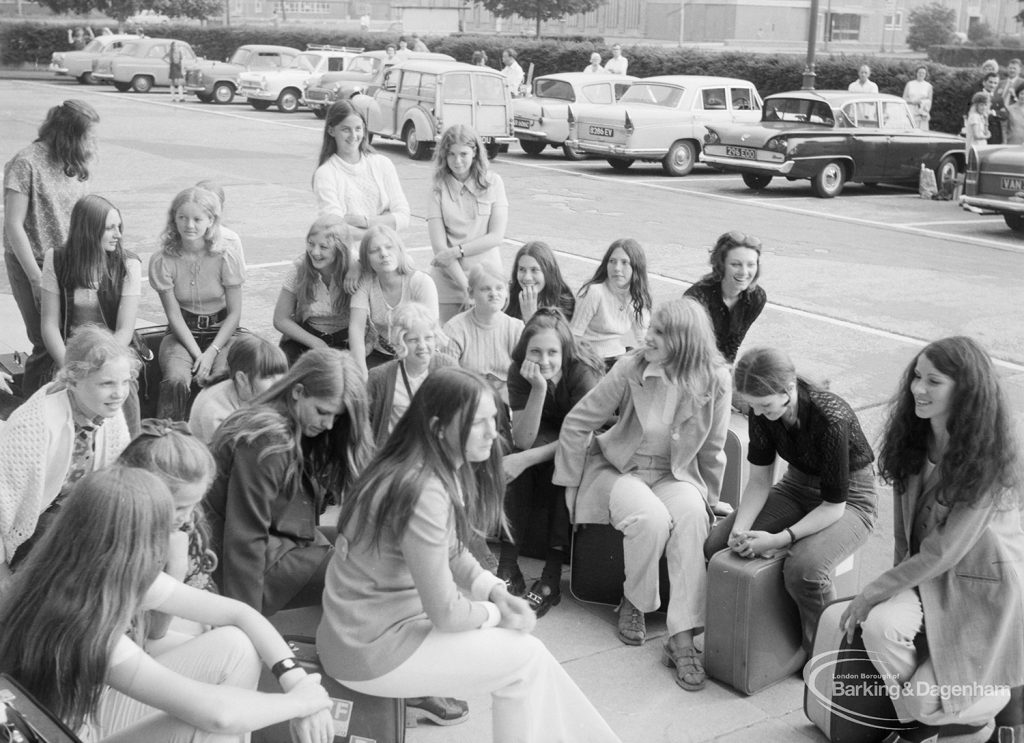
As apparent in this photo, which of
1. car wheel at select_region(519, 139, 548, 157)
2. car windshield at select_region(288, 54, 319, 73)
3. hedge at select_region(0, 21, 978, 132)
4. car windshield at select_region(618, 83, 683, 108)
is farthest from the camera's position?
car windshield at select_region(288, 54, 319, 73)

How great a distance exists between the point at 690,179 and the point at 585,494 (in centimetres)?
1534

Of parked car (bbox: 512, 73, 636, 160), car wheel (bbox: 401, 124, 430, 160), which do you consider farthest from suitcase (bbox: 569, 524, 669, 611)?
car wheel (bbox: 401, 124, 430, 160)

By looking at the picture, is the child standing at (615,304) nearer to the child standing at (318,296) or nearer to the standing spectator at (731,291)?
the standing spectator at (731,291)

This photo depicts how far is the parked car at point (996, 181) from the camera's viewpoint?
14.2 metres

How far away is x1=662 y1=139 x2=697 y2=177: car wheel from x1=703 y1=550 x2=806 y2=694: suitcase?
52.2 ft

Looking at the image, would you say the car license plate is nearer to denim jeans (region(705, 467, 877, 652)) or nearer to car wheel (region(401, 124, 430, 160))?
car wheel (region(401, 124, 430, 160))

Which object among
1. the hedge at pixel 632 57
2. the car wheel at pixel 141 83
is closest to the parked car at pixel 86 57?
the car wheel at pixel 141 83

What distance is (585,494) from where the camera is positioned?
498cm

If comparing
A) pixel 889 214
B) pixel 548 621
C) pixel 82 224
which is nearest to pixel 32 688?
pixel 548 621

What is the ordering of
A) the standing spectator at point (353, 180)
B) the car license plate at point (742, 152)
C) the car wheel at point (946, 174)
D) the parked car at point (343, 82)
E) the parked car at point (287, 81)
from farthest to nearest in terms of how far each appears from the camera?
1. the parked car at point (287, 81)
2. the parked car at point (343, 82)
3. the car wheel at point (946, 174)
4. the car license plate at point (742, 152)
5. the standing spectator at point (353, 180)

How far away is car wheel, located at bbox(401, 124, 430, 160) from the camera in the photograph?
20.6 metres

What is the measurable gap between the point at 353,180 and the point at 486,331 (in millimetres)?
1923

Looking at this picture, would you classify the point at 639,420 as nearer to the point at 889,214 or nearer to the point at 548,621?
the point at 548,621

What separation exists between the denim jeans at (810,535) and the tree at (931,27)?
225 ft
